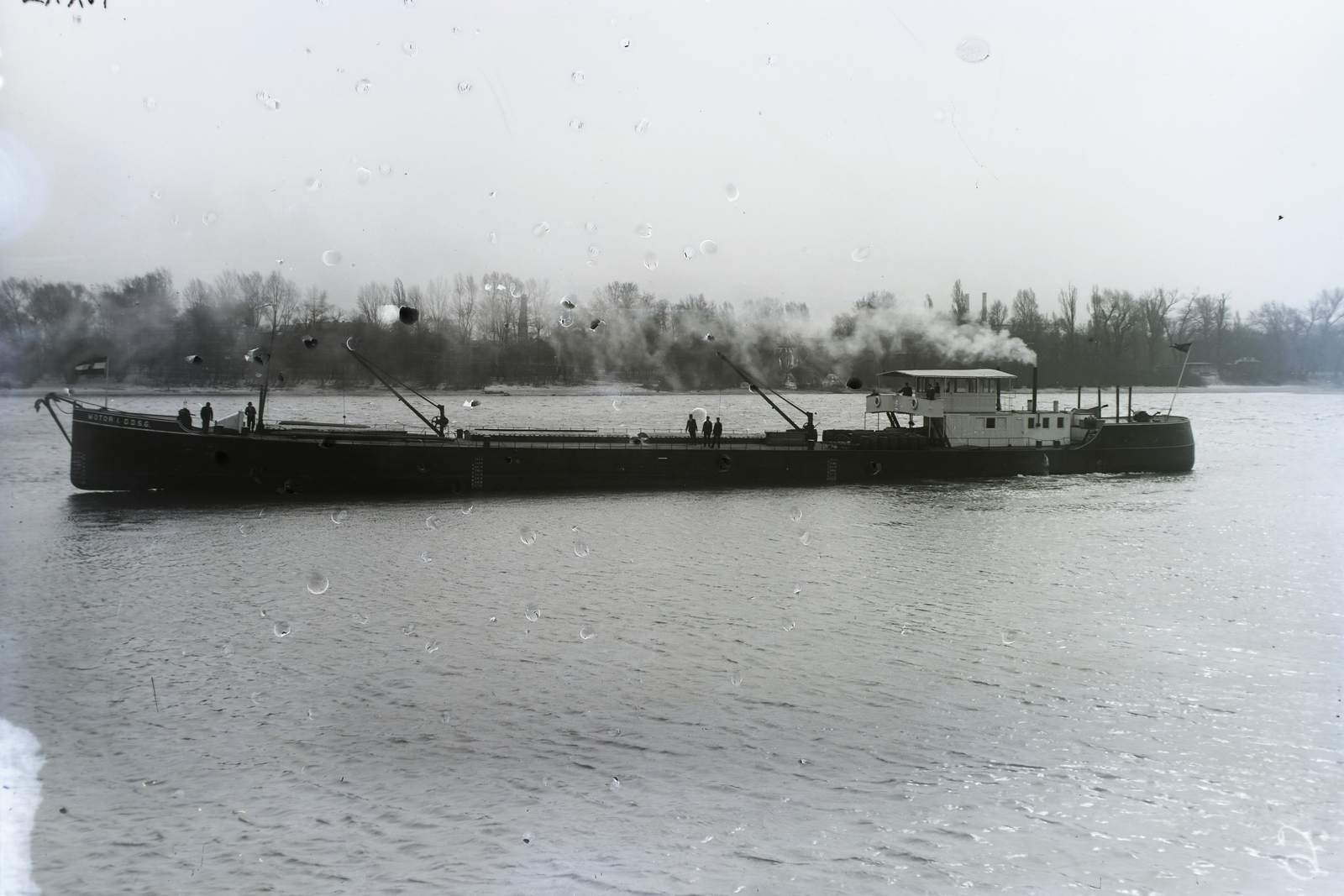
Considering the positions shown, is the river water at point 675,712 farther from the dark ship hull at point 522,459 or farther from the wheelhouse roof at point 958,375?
the wheelhouse roof at point 958,375

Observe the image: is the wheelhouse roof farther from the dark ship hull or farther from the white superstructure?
the dark ship hull

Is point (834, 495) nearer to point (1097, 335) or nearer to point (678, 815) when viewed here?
point (678, 815)

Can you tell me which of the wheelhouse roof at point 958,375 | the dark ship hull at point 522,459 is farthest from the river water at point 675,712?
the wheelhouse roof at point 958,375

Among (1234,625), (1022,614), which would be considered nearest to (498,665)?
(1022,614)

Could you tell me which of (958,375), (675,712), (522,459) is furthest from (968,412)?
(675,712)

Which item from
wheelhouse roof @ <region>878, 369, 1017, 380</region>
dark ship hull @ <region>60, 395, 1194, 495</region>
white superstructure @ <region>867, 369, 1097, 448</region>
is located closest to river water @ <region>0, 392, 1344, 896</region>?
dark ship hull @ <region>60, 395, 1194, 495</region>

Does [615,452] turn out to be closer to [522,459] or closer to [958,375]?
[522,459]
